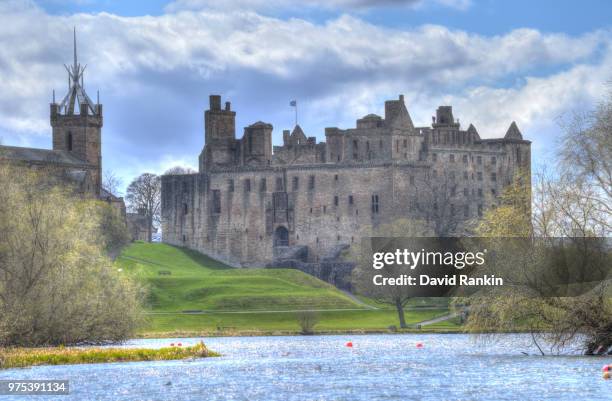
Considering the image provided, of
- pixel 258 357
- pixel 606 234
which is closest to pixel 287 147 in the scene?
pixel 258 357

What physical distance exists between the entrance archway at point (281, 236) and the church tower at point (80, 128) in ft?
65.0

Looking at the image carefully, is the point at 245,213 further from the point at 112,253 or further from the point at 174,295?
the point at 174,295

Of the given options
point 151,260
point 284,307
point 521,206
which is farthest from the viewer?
point 151,260

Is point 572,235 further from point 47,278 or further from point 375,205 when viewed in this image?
point 375,205

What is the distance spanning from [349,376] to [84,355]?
1334cm

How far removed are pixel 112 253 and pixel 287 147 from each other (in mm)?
31016

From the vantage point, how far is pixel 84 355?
229 ft

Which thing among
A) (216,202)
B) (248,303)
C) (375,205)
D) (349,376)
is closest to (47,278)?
(349,376)

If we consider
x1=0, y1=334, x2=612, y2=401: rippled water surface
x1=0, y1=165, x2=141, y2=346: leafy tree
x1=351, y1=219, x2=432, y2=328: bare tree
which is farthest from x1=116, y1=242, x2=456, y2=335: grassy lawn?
x1=0, y1=334, x2=612, y2=401: rippled water surface

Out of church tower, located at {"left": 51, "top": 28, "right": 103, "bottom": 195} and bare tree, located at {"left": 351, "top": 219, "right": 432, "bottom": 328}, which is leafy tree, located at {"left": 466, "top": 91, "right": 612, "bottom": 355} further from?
church tower, located at {"left": 51, "top": 28, "right": 103, "bottom": 195}

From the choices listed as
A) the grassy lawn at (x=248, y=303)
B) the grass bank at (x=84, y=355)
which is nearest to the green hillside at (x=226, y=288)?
the grassy lawn at (x=248, y=303)

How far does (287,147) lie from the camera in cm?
16888

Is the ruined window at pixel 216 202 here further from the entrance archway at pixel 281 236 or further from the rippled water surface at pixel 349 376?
the rippled water surface at pixel 349 376

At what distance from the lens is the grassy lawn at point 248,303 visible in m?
112
